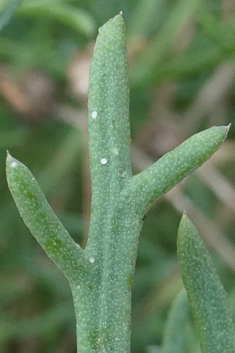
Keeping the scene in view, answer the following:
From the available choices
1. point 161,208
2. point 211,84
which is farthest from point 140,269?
point 211,84

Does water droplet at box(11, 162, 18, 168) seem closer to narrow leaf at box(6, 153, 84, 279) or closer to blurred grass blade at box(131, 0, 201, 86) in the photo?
narrow leaf at box(6, 153, 84, 279)

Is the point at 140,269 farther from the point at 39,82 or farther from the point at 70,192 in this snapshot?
the point at 39,82

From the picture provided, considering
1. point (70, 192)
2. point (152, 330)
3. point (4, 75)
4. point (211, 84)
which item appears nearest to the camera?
point (4, 75)

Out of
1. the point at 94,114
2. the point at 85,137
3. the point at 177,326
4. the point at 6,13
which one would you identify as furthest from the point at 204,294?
the point at 85,137

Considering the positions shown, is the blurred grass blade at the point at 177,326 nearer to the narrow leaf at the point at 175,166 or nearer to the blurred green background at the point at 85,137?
the narrow leaf at the point at 175,166

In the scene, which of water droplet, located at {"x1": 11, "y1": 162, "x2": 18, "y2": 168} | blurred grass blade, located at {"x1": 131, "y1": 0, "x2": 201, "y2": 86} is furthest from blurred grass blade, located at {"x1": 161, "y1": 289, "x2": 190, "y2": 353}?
blurred grass blade, located at {"x1": 131, "y1": 0, "x2": 201, "y2": 86}

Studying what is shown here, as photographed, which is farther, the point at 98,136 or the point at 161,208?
the point at 161,208
